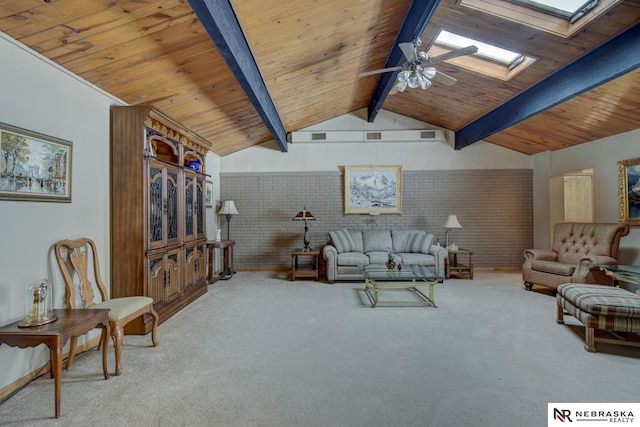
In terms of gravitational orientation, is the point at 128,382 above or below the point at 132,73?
below

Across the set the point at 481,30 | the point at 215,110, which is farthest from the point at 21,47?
the point at 481,30

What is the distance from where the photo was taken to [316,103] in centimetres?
525

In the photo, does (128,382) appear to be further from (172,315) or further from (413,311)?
(413,311)

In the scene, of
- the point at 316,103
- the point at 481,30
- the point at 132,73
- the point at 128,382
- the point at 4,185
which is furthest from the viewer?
the point at 316,103

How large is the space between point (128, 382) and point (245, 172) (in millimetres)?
4777

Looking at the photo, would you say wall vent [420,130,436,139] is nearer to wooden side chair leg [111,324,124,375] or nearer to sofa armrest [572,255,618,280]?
sofa armrest [572,255,618,280]

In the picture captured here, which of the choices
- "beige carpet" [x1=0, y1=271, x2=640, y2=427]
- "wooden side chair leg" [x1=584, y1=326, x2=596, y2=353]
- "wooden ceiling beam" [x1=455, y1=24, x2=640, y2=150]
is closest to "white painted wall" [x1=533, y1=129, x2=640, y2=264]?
"wooden ceiling beam" [x1=455, y1=24, x2=640, y2=150]

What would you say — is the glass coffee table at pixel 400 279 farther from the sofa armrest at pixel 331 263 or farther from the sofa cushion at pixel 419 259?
the sofa armrest at pixel 331 263

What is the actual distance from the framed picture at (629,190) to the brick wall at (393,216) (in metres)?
1.92

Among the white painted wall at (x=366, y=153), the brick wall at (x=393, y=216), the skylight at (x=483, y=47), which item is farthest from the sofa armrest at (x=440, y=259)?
the skylight at (x=483, y=47)

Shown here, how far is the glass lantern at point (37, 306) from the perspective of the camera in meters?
1.94

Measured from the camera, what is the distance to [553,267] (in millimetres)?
4371

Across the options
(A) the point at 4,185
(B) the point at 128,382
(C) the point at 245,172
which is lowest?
(B) the point at 128,382

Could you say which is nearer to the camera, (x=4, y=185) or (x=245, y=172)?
(x=4, y=185)
